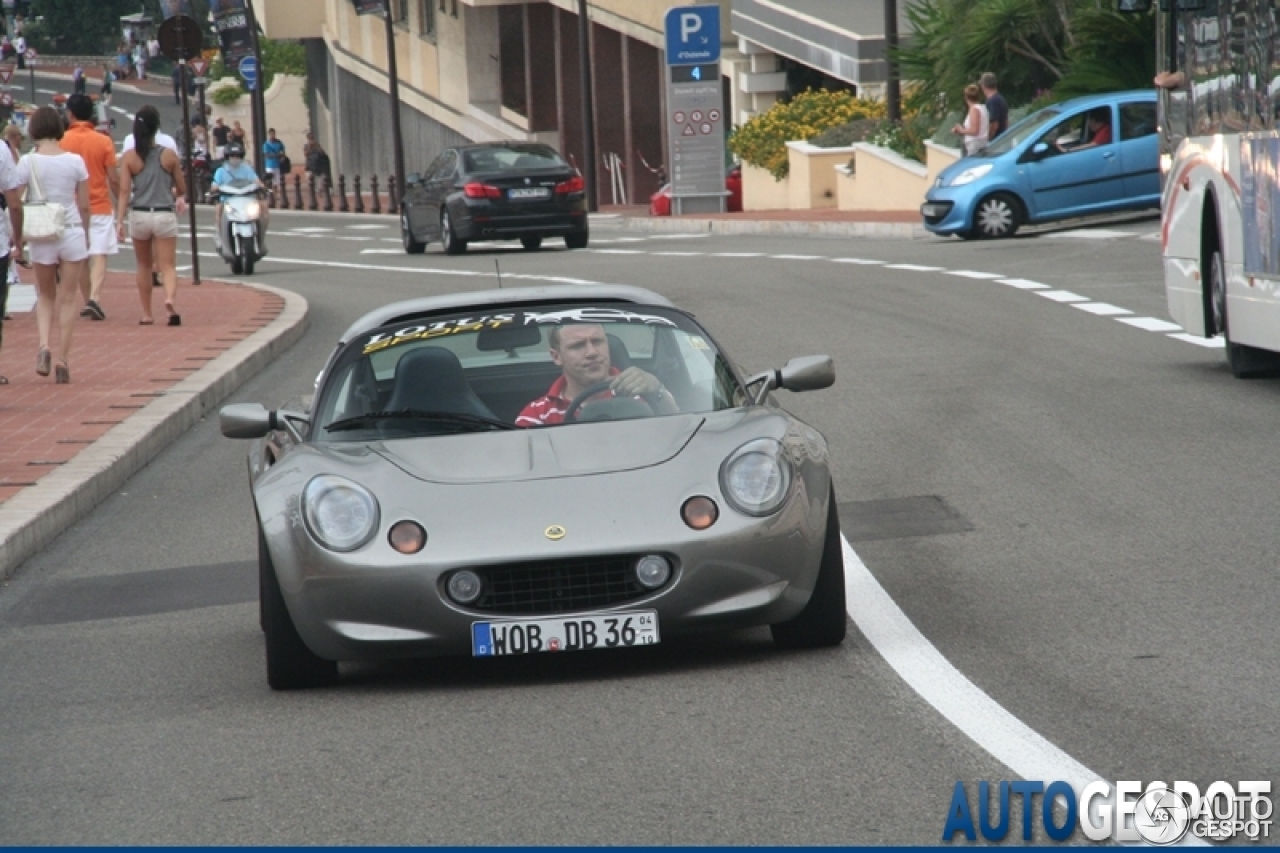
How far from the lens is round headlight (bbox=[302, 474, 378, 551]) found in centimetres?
659

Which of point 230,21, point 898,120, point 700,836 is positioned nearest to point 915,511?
point 700,836

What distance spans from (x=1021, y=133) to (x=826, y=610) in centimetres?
2246

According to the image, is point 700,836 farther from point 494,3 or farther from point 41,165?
point 494,3

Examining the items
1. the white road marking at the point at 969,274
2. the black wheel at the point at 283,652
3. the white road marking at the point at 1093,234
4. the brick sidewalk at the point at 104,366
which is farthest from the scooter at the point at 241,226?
the black wheel at the point at 283,652

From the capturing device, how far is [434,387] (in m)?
7.39

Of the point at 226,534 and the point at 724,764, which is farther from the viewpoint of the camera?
the point at 226,534

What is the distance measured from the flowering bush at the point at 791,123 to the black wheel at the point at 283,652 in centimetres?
3547

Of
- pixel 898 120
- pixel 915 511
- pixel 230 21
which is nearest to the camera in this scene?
pixel 915 511

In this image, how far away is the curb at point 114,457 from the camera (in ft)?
32.4

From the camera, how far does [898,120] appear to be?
3941 cm

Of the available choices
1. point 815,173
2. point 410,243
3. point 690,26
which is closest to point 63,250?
point 410,243

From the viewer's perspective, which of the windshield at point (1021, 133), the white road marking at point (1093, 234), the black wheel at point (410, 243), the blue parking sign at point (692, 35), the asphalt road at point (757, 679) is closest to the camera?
the asphalt road at point (757, 679)

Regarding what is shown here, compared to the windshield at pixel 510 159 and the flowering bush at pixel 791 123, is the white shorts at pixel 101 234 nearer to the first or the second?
the windshield at pixel 510 159

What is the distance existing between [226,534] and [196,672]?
2947 millimetres
